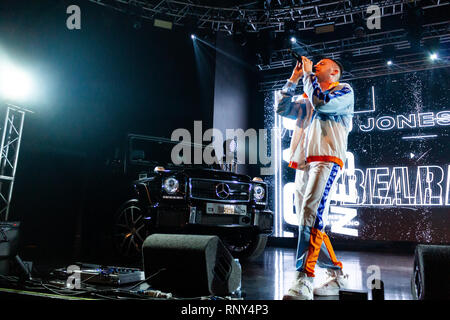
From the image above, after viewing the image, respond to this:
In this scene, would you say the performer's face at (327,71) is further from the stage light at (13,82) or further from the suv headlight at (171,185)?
the stage light at (13,82)

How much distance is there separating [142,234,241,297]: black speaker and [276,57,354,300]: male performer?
1.55 feet

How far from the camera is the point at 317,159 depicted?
7.86ft

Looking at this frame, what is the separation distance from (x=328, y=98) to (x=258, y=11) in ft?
19.1

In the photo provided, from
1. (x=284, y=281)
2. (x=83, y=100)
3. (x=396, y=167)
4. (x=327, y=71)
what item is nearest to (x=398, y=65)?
(x=396, y=167)

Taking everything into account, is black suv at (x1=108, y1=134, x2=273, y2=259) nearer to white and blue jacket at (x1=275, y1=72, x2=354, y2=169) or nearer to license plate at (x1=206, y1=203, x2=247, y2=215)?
license plate at (x1=206, y1=203, x2=247, y2=215)

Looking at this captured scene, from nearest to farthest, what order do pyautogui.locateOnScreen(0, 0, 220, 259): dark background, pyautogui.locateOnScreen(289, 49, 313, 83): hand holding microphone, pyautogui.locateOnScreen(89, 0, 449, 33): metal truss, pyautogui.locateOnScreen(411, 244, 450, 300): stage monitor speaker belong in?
pyautogui.locateOnScreen(411, 244, 450, 300): stage monitor speaker, pyautogui.locateOnScreen(289, 49, 313, 83): hand holding microphone, pyautogui.locateOnScreen(0, 0, 220, 259): dark background, pyautogui.locateOnScreen(89, 0, 449, 33): metal truss

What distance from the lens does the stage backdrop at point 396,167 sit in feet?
23.3

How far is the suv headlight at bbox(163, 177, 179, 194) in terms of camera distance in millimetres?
3574

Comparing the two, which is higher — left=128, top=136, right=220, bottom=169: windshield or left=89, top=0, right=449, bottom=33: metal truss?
left=89, top=0, right=449, bottom=33: metal truss

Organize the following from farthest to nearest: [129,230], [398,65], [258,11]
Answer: [398,65], [258,11], [129,230]

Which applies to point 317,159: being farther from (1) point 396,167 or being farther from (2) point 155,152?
(1) point 396,167

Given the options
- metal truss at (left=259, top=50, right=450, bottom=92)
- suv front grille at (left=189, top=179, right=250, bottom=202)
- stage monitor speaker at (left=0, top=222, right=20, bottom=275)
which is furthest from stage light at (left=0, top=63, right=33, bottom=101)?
metal truss at (left=259, top=50, right=450, bottom=92)

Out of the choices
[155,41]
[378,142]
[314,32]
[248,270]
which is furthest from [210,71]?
[248,270]

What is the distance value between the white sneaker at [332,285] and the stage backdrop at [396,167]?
5.66 metres
